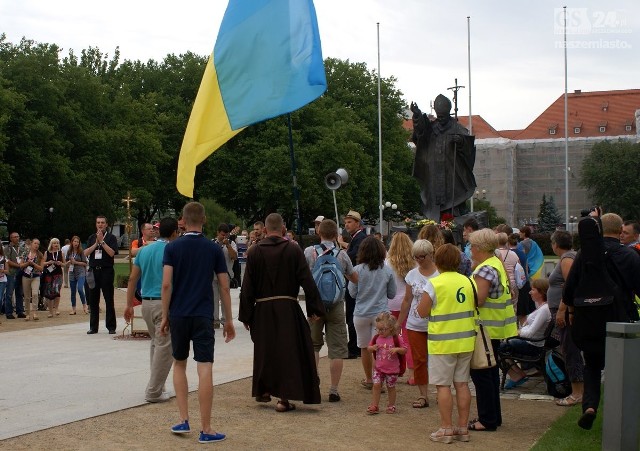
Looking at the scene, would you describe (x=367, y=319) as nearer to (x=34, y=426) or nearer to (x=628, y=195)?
(x=34, y=426)

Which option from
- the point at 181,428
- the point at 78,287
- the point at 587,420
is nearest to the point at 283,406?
the point at 181,428

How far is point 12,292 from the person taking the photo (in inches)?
802

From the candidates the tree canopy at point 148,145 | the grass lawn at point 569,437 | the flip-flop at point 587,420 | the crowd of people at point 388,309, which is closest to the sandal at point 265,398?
the crowd of people at point 388,309

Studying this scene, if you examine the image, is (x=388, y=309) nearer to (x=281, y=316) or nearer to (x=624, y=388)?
(x=281, y=316)

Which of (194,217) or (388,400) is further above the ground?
(194,217)

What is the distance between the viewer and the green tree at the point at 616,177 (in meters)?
82.7

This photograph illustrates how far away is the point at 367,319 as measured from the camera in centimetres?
1012

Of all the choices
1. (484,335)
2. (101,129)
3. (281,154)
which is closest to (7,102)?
(101,129)

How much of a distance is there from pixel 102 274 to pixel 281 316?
Answer: 8.23 metres

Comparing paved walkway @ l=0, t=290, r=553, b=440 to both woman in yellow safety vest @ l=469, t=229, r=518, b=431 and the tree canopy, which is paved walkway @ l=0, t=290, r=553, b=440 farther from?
the tree canopy

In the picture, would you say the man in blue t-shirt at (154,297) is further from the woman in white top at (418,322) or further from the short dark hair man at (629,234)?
the short dark hair man at (629,234)

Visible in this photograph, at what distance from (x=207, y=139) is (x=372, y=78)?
194 feet

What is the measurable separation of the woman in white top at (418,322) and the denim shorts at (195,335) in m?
2.41

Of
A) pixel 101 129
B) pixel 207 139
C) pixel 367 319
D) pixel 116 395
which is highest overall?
pixel 101 129
